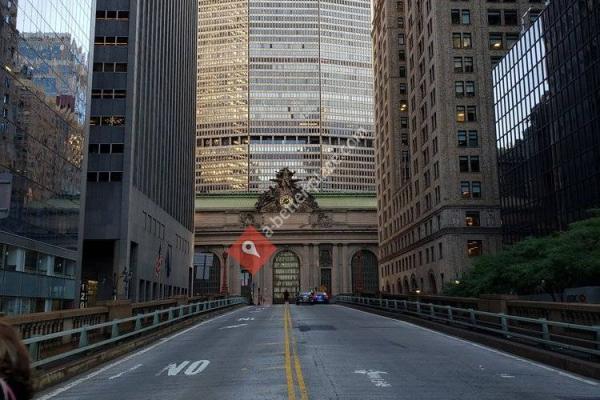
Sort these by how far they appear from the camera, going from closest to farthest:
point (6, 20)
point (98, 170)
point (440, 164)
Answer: point (6, 20) < point (98, 170) < point (440, 164)

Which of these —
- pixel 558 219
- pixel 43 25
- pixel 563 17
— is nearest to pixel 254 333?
pixel 43 25

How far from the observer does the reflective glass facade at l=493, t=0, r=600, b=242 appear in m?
47.5

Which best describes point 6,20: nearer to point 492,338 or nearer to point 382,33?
point 492,338

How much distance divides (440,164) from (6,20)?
1755 inches

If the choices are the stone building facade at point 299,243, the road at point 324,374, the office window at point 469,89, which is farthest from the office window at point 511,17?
the road at point 324,374

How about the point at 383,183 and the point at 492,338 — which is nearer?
the point at 492,338

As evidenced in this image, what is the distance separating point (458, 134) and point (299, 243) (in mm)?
57644

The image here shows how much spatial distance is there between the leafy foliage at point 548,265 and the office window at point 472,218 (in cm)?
1955

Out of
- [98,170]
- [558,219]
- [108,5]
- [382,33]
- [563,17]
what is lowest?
[558,219]

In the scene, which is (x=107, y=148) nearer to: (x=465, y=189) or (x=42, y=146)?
(x=42, y=146)

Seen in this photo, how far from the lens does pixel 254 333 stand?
26.2m

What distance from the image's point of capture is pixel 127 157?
58.1 meters

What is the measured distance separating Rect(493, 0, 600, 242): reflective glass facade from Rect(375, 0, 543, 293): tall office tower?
9.90ft

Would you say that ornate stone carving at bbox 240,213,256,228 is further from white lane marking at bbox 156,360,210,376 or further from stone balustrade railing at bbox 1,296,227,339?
white lane marking at bbox 156,360,210,376
